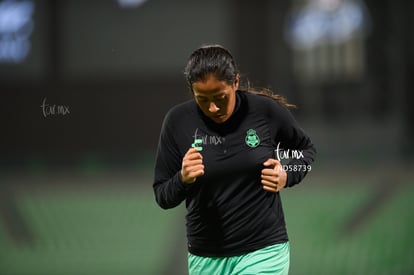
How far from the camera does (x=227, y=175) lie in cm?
231

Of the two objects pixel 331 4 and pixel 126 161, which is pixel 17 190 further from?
pixel 331 4

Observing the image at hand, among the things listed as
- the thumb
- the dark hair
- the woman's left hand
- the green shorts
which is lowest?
the green shorts

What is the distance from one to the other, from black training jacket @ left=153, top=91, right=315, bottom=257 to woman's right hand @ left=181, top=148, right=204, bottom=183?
0.39 feet

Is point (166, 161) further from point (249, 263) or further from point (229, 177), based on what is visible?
point (249, 263)

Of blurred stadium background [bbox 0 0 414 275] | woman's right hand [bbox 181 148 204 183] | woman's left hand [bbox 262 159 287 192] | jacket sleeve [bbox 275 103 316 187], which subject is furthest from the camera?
blurred stadium background [bbox 0 0 414 275]

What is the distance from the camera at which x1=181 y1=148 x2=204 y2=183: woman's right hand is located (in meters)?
2.15

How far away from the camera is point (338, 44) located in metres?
7.20

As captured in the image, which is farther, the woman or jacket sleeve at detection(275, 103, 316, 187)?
jacket sleeve at detection(275, 103, 316, 187)

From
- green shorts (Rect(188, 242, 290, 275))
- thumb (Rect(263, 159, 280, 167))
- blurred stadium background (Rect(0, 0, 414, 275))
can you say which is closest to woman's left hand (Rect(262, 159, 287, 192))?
thumb (Rect(263, 159, 280, 167))

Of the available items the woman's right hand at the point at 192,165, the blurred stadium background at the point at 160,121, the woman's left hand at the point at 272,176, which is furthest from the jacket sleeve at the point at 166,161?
the blurred stadium background at the point at 160,121

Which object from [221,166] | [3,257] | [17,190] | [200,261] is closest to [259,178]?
[221,166]

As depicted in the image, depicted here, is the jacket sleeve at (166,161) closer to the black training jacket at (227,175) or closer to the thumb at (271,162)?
the black training jacket at (227,175)

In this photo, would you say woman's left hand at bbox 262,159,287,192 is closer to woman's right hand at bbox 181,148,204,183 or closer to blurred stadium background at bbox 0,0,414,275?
woman's right hand at bbox 181,148,204,183

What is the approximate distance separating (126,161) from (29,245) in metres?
2.01
